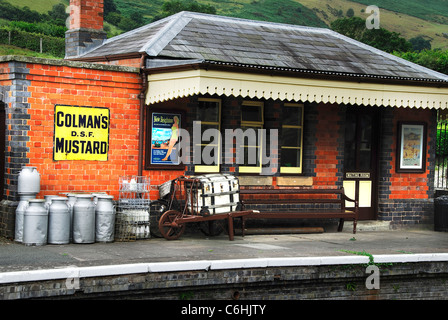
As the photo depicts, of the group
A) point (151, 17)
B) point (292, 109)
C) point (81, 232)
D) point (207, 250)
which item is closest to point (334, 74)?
point (292, 109)

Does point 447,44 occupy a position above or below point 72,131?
above

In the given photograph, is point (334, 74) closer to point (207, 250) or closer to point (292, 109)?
point (292, 109)

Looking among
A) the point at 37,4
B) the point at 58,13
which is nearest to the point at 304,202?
the point at 58,13

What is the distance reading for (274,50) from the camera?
1291 cm

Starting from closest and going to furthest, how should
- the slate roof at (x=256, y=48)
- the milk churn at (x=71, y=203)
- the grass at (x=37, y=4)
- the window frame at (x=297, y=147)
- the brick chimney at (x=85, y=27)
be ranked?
the milk churn at (x=71, y=203) → the slate roof at (x=256, y=48) → the window frame at (x=297, y=147) → the brick chimney at (x=85, y=27) → the grass at (x=37, y=4)

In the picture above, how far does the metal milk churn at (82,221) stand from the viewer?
33.4 ft

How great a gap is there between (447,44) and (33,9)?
200ft

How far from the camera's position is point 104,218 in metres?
10.4

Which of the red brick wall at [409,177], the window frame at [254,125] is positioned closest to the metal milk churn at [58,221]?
the window frame at [254,125]

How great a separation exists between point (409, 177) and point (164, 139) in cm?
560

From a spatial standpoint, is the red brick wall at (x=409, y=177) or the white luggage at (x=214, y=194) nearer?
the white luggage at (x=214, y=194)

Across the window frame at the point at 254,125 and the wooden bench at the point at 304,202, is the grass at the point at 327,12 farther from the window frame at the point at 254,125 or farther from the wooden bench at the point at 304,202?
the wooden bench at the point at 304,202

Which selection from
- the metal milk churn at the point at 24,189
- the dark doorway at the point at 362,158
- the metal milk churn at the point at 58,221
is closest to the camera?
the metal milk churn at the point at 58,221

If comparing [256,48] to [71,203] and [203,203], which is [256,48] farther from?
[71,203]
